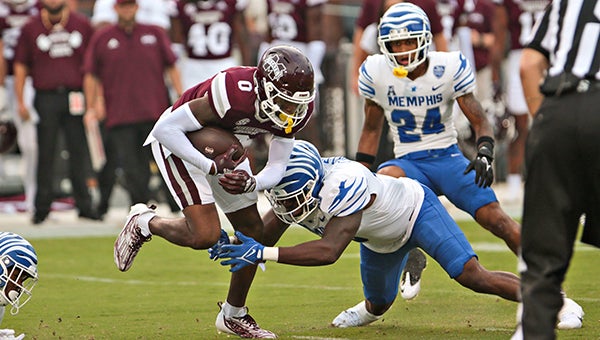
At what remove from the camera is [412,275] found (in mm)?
6418

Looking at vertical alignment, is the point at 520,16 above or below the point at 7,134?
above

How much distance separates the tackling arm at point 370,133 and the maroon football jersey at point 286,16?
5320 mm

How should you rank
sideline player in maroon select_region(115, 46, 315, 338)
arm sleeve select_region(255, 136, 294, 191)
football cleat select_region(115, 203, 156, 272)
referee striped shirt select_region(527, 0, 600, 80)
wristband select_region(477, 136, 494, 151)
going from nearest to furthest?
referee striped shirt select_region(527, 0, 600, 80)
arm sleeve select_region(255, 136, 294, 191)
sideline player in maroon select_region(115, 46, 315, 338)
football cleat select_region(115, 203, 156, 272)
wristband select_region(477, 136, 494, 151)

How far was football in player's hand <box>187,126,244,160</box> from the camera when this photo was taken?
18.3 feet

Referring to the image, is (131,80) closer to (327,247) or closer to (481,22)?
(481,22)

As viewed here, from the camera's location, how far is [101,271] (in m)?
8.11

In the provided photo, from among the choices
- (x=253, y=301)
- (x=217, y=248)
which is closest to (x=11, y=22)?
(x=253, y=301)

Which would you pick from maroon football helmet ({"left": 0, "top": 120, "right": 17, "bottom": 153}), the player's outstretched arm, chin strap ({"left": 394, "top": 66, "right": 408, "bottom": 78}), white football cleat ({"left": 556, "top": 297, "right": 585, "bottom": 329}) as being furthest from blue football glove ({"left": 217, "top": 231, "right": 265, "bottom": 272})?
Result: maroon football helmet ({"left": 0, "top": 120, "right": 17, "bottom": 153})

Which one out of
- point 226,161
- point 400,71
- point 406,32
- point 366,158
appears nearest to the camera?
point 226,161

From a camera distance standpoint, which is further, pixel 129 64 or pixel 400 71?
pixel 129 64

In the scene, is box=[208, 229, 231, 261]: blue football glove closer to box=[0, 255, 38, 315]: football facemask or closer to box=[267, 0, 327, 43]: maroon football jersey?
box=[0, 255, 38, 315]: football facemask

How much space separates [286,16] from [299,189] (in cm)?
698

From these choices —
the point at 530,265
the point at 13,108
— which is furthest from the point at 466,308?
the point at 13,108

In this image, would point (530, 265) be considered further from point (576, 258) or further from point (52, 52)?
point (52, 52)
